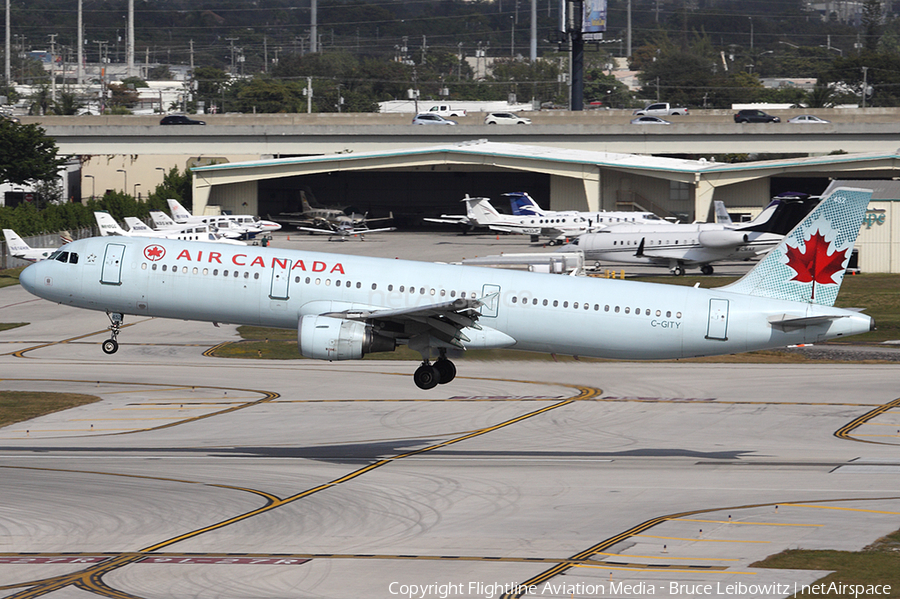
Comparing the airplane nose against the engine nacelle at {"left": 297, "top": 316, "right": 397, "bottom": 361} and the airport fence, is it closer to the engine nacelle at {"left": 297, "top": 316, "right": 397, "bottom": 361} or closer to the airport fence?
the engine nacelle at {"left": 297, "top": 316, "right": 397, "bottom": 361}

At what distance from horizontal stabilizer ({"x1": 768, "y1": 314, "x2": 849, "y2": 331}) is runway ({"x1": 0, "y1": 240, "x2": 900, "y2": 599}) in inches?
222

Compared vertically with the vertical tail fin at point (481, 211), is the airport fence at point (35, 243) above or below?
below

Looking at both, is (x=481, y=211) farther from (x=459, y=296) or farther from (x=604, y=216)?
(x=459, y=296)

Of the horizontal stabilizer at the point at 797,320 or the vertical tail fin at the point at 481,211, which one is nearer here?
the horizontal stabilizer at the point at 797,320

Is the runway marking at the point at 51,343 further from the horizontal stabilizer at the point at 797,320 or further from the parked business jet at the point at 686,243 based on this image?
the horizontal stabilizer at the point at 797,320

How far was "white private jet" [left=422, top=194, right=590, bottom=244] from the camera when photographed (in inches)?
4670

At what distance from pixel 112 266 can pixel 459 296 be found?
14035mm

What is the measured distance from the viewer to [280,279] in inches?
1640

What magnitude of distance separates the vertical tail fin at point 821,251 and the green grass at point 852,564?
1241 cm

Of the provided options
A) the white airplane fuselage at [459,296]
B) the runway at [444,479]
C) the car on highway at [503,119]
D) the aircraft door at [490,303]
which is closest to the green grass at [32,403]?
the runway at [444,479]

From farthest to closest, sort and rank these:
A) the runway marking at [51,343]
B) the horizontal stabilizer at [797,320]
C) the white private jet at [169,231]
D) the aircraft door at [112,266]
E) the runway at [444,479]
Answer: the white private jet at [169,231] < the runway marking at [51,343] < the aircraft door at [112,266] < the horizontal stabilizer at [797,320] < the runway at [444,479]

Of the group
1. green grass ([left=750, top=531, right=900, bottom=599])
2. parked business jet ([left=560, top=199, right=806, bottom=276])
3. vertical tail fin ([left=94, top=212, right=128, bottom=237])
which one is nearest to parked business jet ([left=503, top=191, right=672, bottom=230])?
parked business jet ([left=560, top=199, right=806, bottom=276])

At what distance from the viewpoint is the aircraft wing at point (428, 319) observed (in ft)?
127

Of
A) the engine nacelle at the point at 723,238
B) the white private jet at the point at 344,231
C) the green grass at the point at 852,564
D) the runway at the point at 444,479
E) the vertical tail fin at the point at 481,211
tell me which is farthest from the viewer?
the white private jet at the point at 344,231
